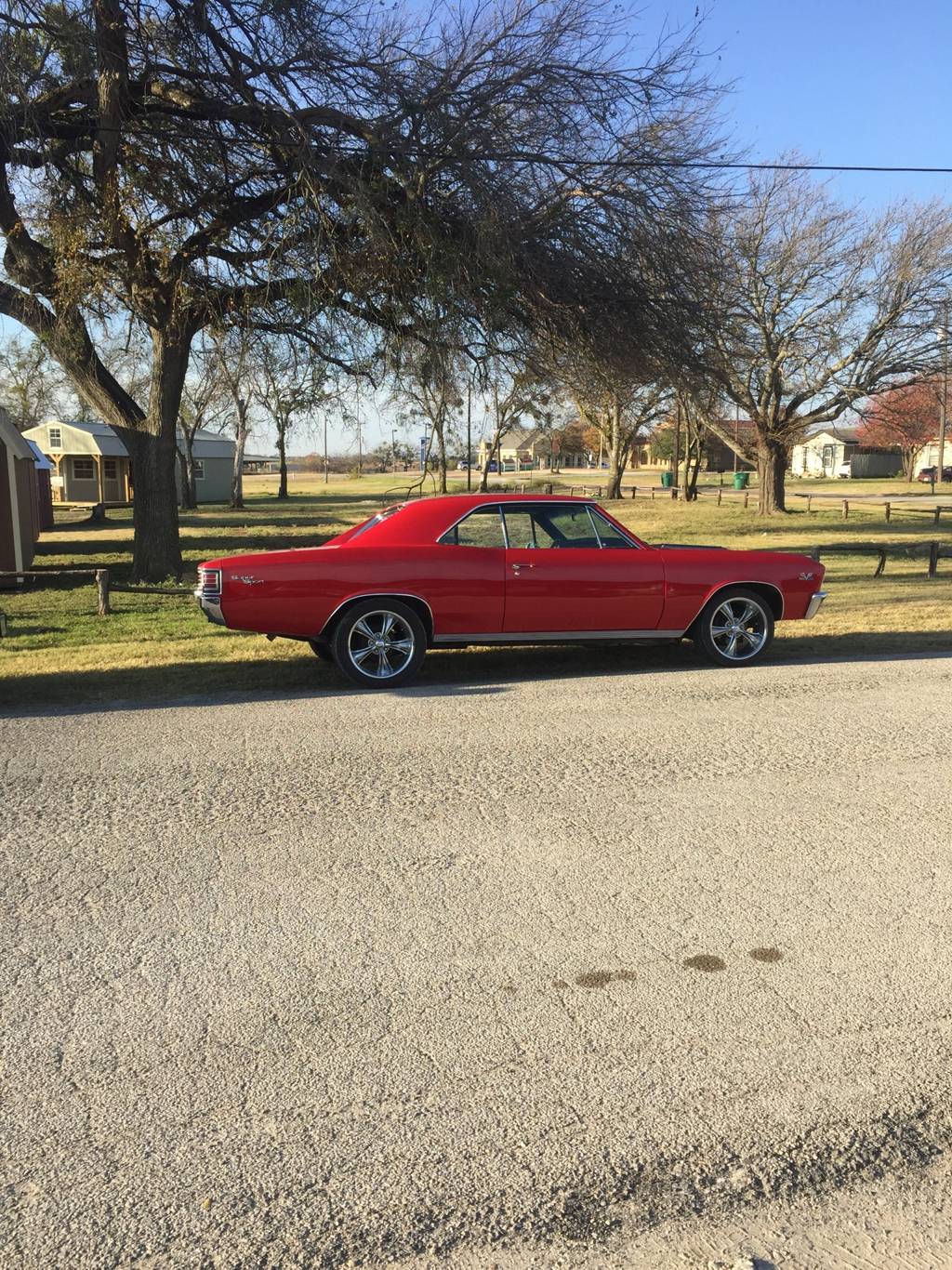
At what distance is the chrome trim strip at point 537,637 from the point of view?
845cm

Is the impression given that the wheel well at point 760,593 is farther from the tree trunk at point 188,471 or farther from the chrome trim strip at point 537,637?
the tree trunk at point 188,471

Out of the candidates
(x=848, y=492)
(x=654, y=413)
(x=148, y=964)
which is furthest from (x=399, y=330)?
(x=848, y=492)

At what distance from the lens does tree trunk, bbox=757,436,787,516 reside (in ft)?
111

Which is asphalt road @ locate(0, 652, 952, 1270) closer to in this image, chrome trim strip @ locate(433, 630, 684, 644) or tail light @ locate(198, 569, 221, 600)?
tail light @ locate(198, 569, 221, 600)

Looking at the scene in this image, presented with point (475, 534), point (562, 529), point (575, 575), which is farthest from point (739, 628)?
point (475, 534)

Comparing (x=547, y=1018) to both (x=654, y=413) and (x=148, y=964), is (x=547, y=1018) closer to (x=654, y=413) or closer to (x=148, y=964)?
(x=148, y=964)

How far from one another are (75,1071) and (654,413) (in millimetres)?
42333

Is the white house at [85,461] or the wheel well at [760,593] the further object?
the white house at [85,461]

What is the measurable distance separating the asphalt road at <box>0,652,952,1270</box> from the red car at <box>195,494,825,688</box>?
2008 millimetres

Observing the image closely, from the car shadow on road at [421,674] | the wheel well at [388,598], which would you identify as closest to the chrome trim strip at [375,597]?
the wheel well at [388,598]

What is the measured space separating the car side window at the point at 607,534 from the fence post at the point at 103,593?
672 centimetres

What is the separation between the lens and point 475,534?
8.53 meters

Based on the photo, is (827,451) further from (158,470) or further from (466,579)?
(466,579)

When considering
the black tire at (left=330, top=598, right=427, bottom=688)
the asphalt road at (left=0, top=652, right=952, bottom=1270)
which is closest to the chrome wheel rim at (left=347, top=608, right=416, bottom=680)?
the black tire at (left=330, top=598, right=427, bottom=688)
